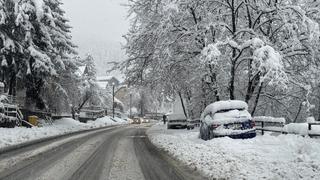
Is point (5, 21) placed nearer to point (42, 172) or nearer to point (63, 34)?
point (63, 34)

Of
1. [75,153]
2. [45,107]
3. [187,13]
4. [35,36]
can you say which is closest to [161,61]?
[187,13]

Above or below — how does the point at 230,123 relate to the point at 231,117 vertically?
below

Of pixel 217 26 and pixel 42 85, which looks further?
pixel 42 85

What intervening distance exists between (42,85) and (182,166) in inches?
1182

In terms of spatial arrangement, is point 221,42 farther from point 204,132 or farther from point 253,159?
point 253,159

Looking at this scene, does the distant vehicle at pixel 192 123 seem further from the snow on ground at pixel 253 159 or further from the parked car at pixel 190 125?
Answer: the snow on ground at pixel 253 159

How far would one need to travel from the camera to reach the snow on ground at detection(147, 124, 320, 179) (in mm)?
10172

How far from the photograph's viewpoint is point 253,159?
12625 millimetres

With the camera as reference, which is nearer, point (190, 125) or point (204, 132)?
point (204, 132)

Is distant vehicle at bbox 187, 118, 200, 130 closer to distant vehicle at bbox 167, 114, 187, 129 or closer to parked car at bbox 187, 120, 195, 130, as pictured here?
parked car at bbox 187, 120, 195, 130

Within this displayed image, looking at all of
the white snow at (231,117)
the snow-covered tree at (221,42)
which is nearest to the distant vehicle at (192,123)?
the snow-covered tree at (221,42)

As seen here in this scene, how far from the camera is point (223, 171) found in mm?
10977

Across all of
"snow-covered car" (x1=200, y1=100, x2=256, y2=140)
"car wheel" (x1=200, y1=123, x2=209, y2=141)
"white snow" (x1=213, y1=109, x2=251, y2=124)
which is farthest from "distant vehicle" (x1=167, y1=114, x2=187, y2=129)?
"white snow" (x1=213, y1=109, x2=251, y2=124)

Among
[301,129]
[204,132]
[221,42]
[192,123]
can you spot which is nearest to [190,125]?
[192,123]
